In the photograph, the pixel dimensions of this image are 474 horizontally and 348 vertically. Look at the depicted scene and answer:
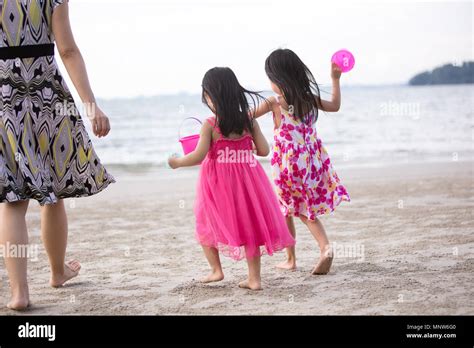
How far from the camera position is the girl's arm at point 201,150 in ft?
13.6

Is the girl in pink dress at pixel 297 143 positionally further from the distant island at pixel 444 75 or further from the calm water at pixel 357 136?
the distant island at pixel 444 75

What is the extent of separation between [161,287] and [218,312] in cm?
75

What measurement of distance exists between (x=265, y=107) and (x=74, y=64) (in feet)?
4.66

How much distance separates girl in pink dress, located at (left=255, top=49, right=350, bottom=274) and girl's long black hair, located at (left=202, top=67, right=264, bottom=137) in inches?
18.2

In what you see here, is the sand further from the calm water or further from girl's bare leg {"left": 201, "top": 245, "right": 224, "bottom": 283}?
the calm water

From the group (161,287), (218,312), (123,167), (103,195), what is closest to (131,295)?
(161,287)

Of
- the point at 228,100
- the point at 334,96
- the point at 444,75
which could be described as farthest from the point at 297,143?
the point at 444,75

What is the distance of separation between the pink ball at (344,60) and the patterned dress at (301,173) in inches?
20.4

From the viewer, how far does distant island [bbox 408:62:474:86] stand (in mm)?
53094

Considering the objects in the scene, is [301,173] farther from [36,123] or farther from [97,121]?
[36,123]

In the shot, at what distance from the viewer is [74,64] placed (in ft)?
12.3

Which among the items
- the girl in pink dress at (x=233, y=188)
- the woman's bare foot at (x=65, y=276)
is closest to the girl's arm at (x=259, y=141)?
the girl in pink dress at (x=233, y=188)

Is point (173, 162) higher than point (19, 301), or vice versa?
point (173, 162)
